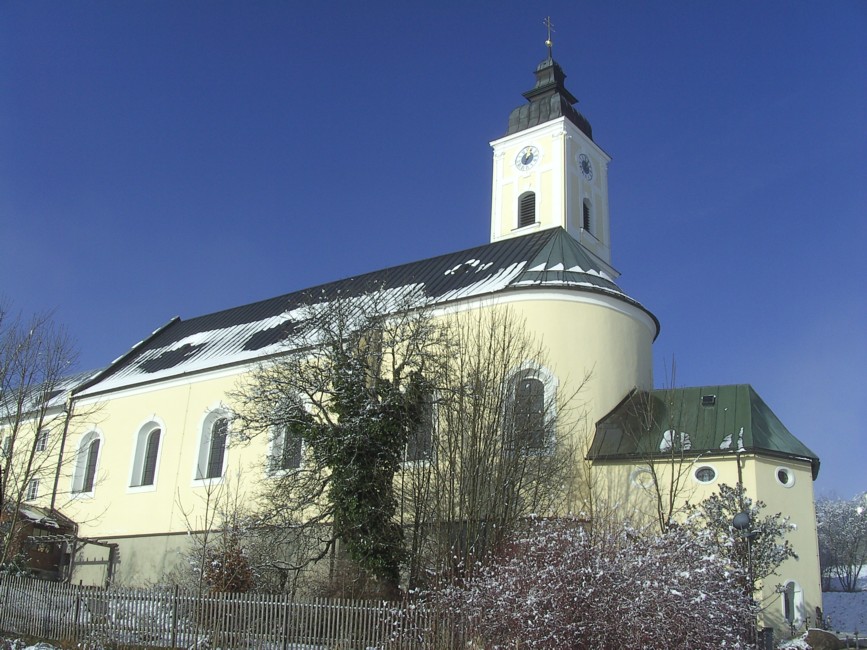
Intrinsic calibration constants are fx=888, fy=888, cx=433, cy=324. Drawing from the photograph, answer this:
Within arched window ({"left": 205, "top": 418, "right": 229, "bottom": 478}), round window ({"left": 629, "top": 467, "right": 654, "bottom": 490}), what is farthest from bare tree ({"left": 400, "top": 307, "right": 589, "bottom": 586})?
arched window ({"left": 205, "top": 418, "right": 229, "bottom": 478})

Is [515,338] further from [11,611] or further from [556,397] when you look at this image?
[11,611]

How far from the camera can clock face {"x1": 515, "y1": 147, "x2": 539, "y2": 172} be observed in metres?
36.9

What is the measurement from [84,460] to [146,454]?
376cm

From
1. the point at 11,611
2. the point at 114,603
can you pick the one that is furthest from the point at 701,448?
the point at 11,611

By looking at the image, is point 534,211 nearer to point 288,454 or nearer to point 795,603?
point 288,454

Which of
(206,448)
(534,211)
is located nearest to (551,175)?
(534,211)

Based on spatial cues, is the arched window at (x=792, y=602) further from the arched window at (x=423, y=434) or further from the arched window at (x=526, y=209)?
the arched window at (x=526, y=209)

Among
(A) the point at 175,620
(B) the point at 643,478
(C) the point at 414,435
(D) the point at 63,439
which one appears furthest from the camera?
(D) the point at 63,439

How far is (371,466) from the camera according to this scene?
2072 cm

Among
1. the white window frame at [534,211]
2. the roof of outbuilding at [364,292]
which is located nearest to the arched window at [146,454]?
the roof of outbuilding at [364,292]

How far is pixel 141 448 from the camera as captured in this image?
1289 inches

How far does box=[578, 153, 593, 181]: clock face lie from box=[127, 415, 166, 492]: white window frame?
64.2 feet

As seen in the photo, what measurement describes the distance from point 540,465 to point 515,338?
410 cm

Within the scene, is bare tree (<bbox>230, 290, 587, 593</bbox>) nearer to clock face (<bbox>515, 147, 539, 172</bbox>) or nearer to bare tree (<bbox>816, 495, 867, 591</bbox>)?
clock face (<bbox>515, 147, 539, 172</bbox>)
